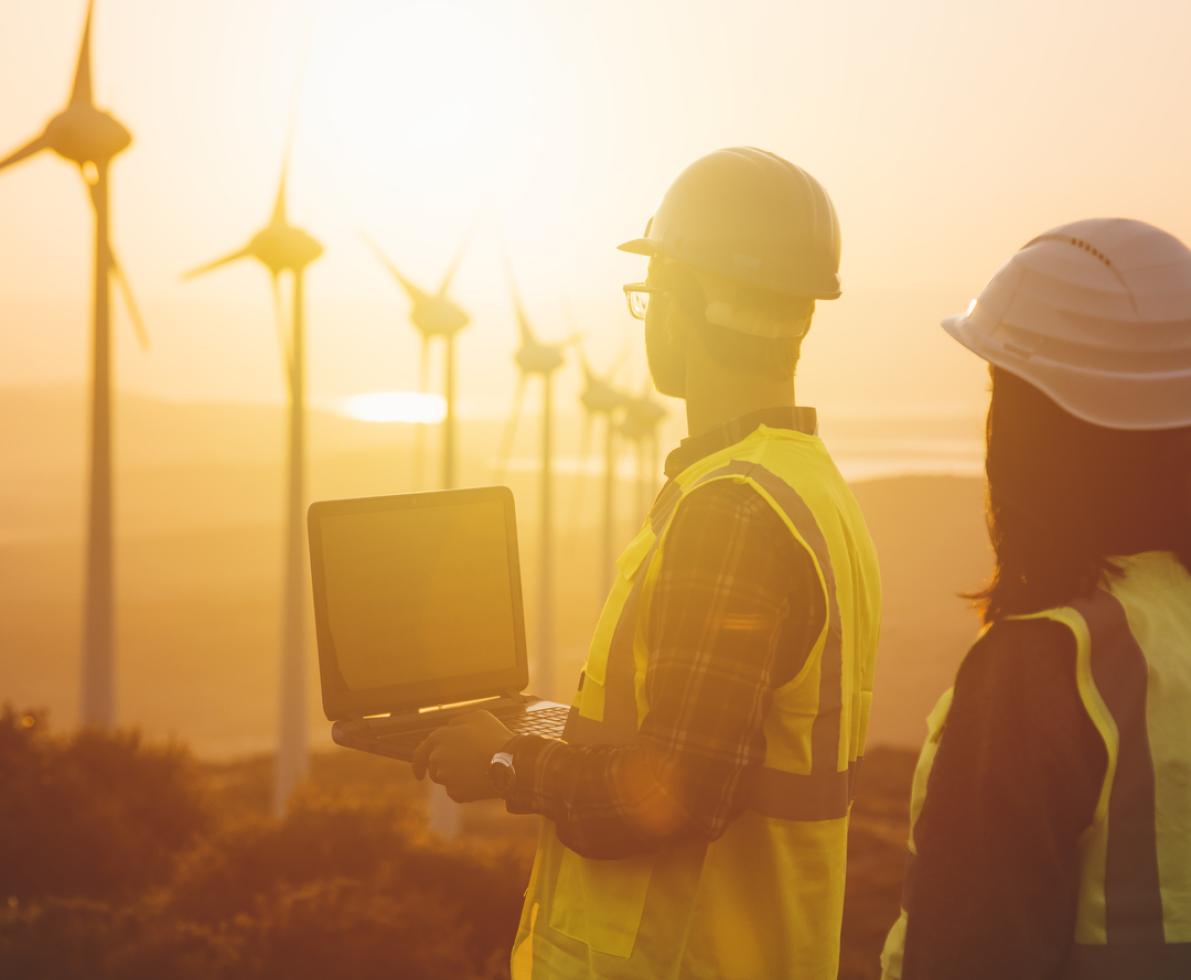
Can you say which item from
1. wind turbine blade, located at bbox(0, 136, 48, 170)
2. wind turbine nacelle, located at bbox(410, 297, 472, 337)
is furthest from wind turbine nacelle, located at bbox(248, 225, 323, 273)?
wind turbine blade, located at bbox(0, 136, 48, 170)

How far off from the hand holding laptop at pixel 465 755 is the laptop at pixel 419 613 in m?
0.49

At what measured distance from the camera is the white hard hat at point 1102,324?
2.77 metres

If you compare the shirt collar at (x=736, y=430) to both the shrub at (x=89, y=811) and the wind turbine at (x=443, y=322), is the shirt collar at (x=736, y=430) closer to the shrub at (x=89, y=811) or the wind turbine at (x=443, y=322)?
the shrub at (x=89, y=811)

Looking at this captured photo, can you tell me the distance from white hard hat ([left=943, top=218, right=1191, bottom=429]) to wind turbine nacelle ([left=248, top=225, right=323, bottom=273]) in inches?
1353

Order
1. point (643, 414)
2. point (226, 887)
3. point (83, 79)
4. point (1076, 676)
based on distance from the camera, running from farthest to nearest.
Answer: point (643, 414), point (83, 79), point (226, 887), point (1076, 676)

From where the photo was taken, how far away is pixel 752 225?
385 centimetres

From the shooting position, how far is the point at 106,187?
1249 inches

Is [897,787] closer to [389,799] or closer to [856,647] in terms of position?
[389,799]

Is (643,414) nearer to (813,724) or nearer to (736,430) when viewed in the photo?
(736,430)

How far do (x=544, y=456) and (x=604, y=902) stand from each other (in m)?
39.0

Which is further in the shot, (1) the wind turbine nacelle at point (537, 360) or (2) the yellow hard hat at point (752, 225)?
(1) the wind turbine nacelle at point (537, 360)

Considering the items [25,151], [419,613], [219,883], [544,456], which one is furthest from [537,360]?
[419,613]

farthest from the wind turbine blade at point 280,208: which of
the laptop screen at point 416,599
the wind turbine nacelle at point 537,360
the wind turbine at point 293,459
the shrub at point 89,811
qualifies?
the laptop screen at point 416,599

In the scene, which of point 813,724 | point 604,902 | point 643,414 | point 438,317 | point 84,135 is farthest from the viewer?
point 643,414
